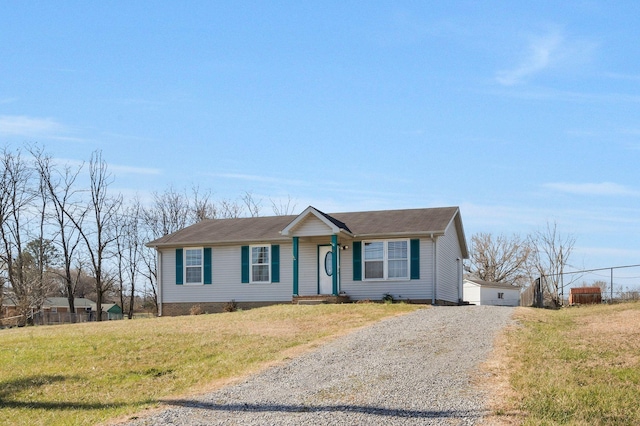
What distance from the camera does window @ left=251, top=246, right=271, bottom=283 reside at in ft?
89.7

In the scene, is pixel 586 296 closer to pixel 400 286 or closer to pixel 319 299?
pixel 400 286

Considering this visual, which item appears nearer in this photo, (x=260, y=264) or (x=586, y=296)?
(x=260, y=264)

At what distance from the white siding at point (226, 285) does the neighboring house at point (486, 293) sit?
1780cm

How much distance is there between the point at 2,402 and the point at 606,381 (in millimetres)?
10107

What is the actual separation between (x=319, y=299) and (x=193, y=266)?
20.0 feet

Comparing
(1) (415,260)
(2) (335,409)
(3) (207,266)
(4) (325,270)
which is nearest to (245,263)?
(3) (207,266)

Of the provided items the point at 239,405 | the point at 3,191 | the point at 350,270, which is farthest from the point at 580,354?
the point at 3,191

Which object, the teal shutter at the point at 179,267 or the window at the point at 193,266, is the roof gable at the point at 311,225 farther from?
the teal shutter at the point at 179,267

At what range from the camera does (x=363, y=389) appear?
10.7m

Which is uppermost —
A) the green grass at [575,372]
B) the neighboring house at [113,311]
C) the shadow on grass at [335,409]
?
the green grass at [575,372]

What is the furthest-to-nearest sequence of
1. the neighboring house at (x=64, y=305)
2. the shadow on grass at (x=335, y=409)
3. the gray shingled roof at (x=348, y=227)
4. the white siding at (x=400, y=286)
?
the neighboring house at (x=64, y=305) → the gray shingled roof at (x=348, y=227) → the white siding at (x=400, y=286) → the shadow on grass at (x=335, y=409)

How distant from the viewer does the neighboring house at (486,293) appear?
42969 mm

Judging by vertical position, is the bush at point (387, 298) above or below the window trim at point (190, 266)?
below

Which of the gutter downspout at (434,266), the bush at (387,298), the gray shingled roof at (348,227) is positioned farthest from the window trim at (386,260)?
the gutter downspout at (434,266)
